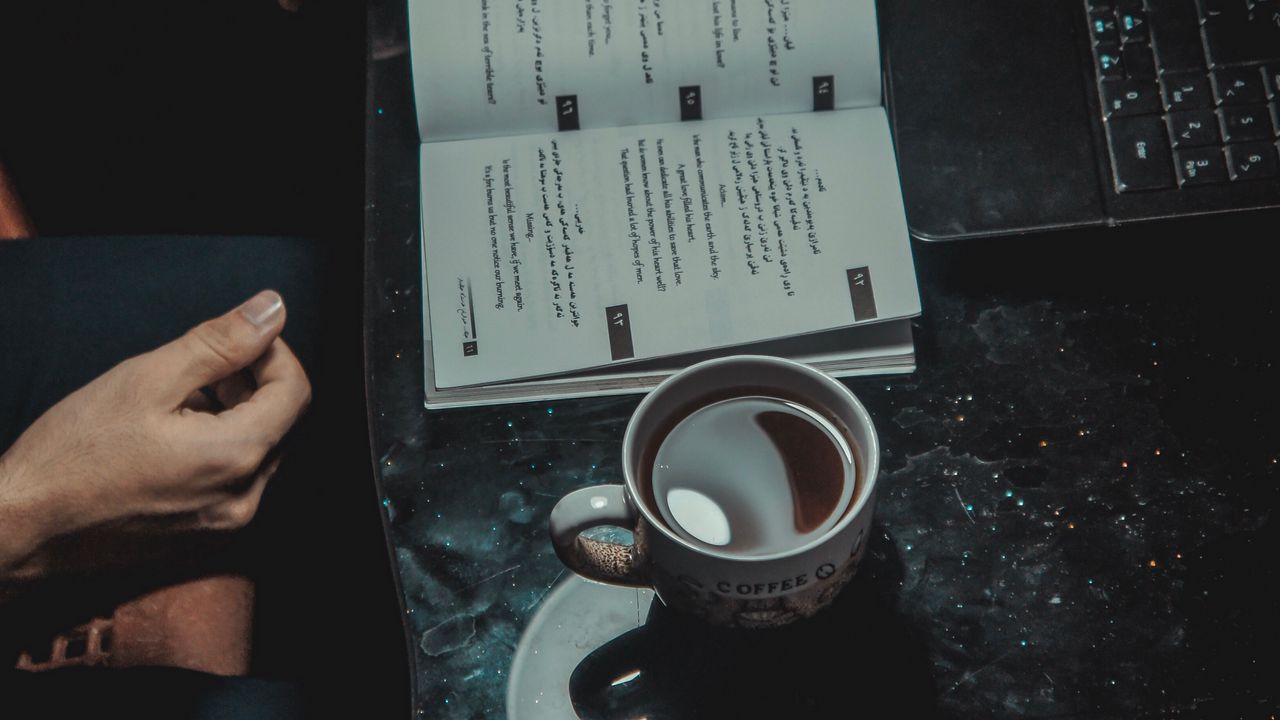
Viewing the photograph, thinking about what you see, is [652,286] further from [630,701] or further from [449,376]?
[630,701]

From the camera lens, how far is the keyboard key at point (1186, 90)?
0.55 m

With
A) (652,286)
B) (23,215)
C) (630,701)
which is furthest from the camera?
(23,215)

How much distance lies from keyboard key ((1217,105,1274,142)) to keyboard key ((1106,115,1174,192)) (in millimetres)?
31

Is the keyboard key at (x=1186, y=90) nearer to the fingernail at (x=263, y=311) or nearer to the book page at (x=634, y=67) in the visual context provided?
the book page at (x=634, y=67)

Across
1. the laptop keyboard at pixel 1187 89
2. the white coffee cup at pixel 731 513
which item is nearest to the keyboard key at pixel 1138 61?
the laptop keyboard at pixel 1187 89

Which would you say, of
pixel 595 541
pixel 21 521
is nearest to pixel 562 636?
pixel 595 541

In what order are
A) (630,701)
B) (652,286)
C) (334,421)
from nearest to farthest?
(630,701) < (652,286) < (334,421)

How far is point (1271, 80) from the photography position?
552 mm

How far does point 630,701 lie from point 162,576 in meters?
0.34

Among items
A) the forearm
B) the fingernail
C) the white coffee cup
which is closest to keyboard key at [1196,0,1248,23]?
the white coffee cup

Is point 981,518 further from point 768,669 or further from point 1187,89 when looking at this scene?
point 1187,89

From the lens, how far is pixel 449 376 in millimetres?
538

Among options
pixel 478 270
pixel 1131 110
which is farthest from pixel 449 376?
pixel 1131 110

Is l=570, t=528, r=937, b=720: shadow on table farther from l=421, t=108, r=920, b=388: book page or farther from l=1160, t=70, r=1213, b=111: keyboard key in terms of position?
l=1160, t=70, r=1213, b=111: keyboard key
